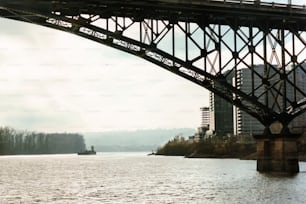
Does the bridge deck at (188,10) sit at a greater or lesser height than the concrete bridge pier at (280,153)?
greater

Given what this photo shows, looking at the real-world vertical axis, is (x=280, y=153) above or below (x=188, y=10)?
below

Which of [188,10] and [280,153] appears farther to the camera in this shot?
[280,153]

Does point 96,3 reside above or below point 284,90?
above

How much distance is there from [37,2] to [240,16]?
824 inches

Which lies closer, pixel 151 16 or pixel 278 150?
pixel 151 16

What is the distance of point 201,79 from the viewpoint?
60469 millimetres

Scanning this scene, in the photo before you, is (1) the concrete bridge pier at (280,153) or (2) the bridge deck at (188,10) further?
(1) the concrete bridge pier at (280,153)

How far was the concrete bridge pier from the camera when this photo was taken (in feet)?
210

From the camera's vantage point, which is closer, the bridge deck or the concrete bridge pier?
the bridge deck

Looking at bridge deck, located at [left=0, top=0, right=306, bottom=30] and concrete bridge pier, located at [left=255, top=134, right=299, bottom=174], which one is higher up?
bridge deck, located at [left=0, top=0, right=306, bottom=30]

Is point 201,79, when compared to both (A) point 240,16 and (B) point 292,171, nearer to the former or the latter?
(A) point 240,16

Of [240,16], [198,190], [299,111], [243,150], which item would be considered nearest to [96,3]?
[240,16]

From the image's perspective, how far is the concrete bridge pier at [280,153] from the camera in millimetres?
63938

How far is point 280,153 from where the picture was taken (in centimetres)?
6431
